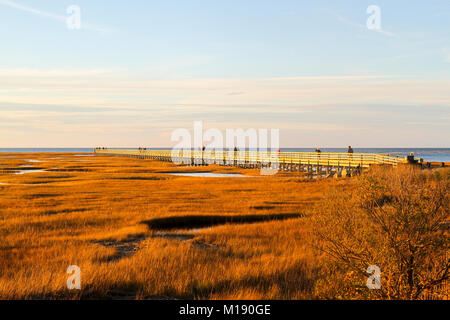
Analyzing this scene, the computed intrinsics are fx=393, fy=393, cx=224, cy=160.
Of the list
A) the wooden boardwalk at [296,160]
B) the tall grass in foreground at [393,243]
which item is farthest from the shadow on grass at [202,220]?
the wooden boardwalk at [296,160]

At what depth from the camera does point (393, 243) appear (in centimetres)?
704

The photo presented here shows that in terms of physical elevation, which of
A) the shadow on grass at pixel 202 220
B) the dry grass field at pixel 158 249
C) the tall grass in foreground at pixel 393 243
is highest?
the tall grass in foreground at pixel 393 243

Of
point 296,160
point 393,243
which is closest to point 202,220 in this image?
point 393,243

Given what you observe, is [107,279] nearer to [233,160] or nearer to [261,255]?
[261,255]

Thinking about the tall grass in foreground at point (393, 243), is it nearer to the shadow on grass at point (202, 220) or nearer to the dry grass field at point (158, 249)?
the dry grass field at point (158, 249)

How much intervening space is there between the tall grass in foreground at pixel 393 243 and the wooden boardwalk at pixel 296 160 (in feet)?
81.1

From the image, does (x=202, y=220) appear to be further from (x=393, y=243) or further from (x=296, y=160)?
(x=296, y=160)

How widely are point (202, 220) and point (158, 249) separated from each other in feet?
20.1

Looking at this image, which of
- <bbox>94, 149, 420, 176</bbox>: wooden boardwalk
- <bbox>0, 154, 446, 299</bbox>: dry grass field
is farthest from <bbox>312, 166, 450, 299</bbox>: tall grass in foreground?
<bbox>94, 149, 420, 176</bbox>: wooden boardwalk

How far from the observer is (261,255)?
11.4 meters

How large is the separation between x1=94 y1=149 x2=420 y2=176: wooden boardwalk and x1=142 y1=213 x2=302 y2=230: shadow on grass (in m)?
16.7

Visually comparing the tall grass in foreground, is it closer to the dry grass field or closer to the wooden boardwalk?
the dry grass field

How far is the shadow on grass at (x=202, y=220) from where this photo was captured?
16.5 meters
